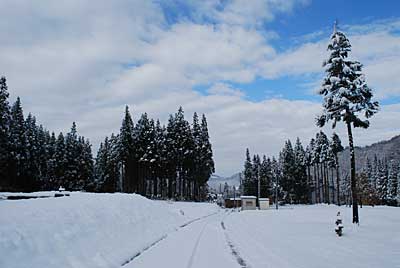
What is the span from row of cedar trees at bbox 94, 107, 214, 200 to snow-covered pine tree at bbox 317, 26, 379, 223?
153 feet

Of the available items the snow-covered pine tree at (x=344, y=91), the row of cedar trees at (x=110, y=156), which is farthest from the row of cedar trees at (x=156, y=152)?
the snow-covered pine tree at (x=344, y=91)

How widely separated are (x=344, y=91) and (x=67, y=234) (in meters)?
23.6

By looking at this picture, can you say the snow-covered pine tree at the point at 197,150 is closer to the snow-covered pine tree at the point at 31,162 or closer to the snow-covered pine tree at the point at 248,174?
the snow-covered pine tree at the point at 31,162

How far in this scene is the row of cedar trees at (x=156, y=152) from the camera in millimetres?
74500

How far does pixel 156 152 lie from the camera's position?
76500 mm

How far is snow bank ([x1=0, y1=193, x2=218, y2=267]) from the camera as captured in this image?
9359mm

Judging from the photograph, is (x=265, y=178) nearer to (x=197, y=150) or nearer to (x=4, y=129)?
(x=197, y=150)

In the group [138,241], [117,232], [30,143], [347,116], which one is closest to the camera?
[117,232]

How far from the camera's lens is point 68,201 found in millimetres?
15328

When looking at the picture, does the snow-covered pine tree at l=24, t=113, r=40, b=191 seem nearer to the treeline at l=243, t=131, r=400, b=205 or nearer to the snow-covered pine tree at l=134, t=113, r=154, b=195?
the snow-covered pine tree at l=134, t=113, r=154, b=195

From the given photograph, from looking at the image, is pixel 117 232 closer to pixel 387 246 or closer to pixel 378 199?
pixel 387 246

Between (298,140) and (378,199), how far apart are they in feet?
88.8

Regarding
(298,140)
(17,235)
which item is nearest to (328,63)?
(17,235)

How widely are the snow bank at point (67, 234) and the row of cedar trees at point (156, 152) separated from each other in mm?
55243
